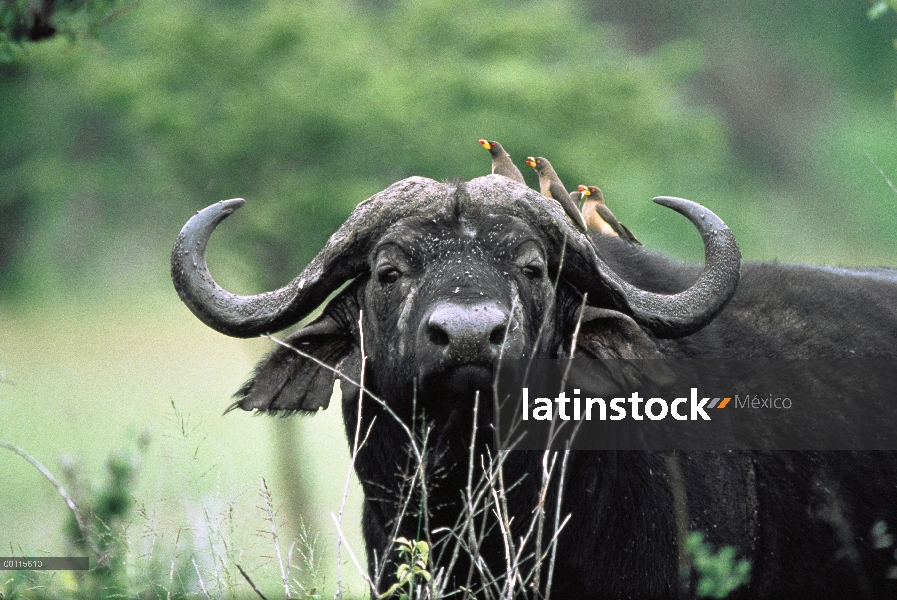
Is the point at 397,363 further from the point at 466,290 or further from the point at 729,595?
the point at 729,595

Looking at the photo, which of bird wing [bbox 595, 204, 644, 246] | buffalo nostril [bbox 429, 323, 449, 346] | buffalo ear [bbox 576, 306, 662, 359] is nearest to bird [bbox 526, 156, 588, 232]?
bird wing [bbox 595, 204, 644, 246]

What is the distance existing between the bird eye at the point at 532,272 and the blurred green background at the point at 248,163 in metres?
1.64

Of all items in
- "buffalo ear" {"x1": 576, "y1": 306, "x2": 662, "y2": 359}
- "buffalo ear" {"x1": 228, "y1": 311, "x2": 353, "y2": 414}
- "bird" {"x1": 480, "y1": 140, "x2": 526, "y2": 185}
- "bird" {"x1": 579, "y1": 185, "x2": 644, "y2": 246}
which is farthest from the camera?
"bird" {"x1": 579, "y1": 185, "x2": 644, "y2": 246}

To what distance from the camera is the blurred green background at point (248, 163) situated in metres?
13.6

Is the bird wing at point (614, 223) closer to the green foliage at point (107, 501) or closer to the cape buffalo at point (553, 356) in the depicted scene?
the cape buffalo at point (553, 356)

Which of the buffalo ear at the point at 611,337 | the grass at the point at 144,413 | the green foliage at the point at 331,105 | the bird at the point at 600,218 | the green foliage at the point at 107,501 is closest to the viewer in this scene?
the buffalo ear at the point at 611,337

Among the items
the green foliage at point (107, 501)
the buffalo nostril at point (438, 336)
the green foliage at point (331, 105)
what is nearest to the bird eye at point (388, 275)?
the buffalo nostril at point (438, 336)

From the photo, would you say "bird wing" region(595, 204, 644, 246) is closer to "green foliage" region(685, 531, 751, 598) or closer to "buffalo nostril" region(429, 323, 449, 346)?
"green foliage" region(685, 531, 751, 598)

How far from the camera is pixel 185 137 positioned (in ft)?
47.0

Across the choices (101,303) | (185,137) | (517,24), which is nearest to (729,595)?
(185,137)

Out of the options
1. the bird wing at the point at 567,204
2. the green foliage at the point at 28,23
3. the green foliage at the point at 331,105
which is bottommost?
the bird wing at the point at 567,204

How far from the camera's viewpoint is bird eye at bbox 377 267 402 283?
507 centimetres

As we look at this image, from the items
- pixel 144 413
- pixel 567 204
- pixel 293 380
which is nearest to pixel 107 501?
pixel 293 380

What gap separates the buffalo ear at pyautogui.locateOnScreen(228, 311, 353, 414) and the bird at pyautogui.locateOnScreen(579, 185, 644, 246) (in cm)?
215
